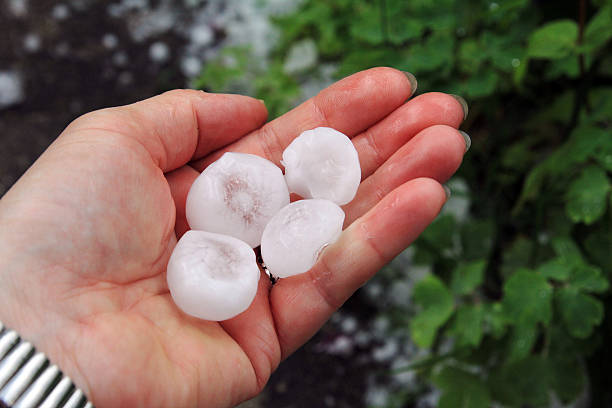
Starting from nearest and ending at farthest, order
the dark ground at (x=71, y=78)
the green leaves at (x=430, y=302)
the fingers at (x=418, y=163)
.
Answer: the fingers at (x=418, y=163) → the green leaves at (x=430, y=302) → the dark ground at (x=71, y=78)

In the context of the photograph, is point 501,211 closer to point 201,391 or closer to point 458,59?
point 458,59

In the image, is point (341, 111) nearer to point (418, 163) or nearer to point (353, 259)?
point (418, 163)

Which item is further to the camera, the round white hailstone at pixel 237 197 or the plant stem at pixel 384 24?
the plant stem at pixel 384 24

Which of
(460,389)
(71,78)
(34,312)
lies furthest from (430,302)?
(71,78)

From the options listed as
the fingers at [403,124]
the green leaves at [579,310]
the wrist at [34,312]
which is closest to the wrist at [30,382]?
the wrist at [34,312]

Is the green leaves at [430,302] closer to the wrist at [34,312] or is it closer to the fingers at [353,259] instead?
the fingers at [353,259]

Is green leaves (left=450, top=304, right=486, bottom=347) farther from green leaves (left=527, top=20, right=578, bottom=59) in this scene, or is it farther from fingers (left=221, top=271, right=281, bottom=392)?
green leaves (left=527, top=20, right=578, bottom=59)

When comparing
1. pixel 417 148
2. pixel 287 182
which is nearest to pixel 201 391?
pixel 287 182
